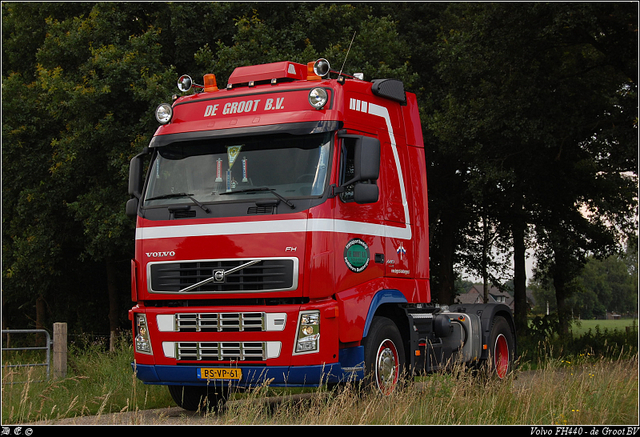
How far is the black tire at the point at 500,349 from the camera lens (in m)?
11.0

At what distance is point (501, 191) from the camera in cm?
2206

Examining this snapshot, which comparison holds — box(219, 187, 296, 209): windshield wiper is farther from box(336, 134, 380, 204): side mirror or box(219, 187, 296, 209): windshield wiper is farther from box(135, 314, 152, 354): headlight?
box(135, 314, 152, 354): headlight

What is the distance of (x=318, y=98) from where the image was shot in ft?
26.4

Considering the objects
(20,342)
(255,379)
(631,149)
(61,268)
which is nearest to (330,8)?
(631,149)

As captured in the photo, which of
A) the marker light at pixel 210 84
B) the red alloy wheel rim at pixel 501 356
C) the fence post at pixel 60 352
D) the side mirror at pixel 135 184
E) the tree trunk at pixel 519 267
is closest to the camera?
the side mirror at pixel 135 184

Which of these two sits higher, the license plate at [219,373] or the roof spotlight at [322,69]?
the roof spotlight at [322,69]

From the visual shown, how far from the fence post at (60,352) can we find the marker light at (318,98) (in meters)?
6.40

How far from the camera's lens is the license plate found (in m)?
7.61

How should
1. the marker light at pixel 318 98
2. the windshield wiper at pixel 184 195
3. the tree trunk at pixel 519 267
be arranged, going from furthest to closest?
the tree trunk at pixel 519 267, the marker light at pixel 318 98, the windshield wiper at pixel 184 195

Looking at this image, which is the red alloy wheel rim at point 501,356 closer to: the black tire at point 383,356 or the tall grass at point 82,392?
the black tire at point 383,356

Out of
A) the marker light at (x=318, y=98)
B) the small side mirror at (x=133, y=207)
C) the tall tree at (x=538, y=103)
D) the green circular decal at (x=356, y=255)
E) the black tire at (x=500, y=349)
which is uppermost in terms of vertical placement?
the tall tree at (x=538, y=103)

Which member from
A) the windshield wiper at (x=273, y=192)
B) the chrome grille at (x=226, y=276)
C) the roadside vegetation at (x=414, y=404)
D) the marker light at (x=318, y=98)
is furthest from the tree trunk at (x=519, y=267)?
the chrome grille at (x=226, y=276)

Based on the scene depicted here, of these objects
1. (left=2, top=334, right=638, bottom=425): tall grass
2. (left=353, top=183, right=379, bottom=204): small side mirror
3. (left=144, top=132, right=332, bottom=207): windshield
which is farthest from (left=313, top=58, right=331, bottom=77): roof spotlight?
→ (left=2, top=334, right=638, bottom=425): tall grass

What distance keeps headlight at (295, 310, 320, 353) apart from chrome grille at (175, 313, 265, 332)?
416mm
